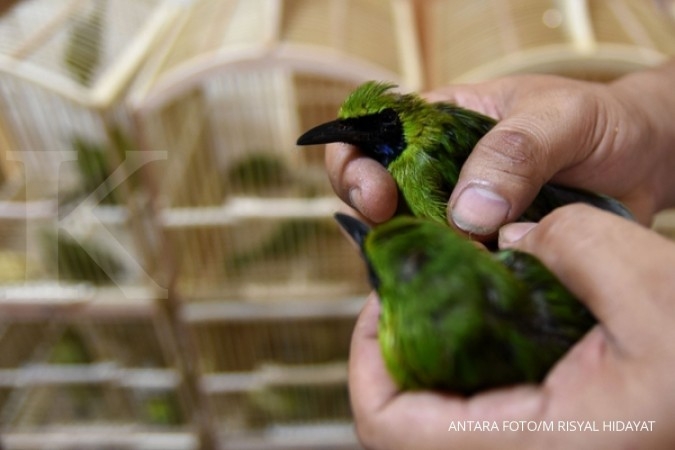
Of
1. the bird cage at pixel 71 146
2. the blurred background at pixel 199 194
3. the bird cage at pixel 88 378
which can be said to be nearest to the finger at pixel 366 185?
the blurred background at pixel 199 194

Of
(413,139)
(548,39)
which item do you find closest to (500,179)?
(413,139)

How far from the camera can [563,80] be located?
3.72 ft

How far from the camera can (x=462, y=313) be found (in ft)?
1.84

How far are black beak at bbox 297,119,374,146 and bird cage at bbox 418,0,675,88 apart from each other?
0.65m

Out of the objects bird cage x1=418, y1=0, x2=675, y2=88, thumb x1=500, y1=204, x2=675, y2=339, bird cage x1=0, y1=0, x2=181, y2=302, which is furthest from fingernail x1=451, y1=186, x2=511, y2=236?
bird cage x1=0, y1=0, x2=181, y2=302

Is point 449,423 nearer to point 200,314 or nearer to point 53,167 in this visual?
point 200,314

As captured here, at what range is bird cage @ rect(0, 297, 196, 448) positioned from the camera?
79.2 inches

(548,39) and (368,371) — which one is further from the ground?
(548,39)

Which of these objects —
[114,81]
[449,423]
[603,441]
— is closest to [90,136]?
[114,81]

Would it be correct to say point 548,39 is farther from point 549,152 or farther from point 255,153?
point 255,153

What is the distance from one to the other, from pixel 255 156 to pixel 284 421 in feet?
3.23

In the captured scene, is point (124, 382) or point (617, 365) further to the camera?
point (124, 382)

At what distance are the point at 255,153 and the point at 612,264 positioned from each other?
146 centimetres

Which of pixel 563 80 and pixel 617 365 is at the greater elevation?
pixel 563 80
